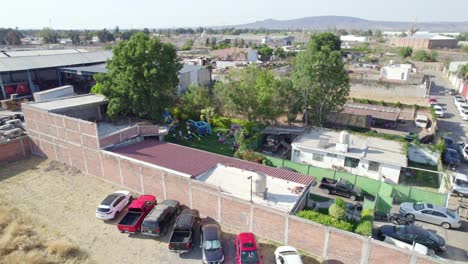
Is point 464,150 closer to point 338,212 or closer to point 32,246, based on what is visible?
point 338,212

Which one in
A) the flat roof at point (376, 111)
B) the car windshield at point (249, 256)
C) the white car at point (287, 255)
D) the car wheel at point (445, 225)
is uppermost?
the flat roof at point (376, 111)

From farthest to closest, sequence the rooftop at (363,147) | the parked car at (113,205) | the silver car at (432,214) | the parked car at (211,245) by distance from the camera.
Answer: the rooftop at (363,147) < the silver car at (432,214) < the parked car at (113,205) < the parked car at (211,245)

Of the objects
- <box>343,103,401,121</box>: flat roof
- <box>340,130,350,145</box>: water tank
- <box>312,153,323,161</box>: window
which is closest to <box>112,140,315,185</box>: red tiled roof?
<box>312,153,323,161</box>: window

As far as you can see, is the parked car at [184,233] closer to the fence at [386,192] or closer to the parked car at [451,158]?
the fence at [386,192]

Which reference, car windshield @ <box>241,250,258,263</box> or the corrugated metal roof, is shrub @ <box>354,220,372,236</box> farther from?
the corrugated metal roof

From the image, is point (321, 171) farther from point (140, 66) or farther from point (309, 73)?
point (140, 66)

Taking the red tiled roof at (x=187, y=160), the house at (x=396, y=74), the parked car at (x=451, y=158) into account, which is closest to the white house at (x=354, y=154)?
the parked car at (x=451, y=158)

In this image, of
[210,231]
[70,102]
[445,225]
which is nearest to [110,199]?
[210,231]
